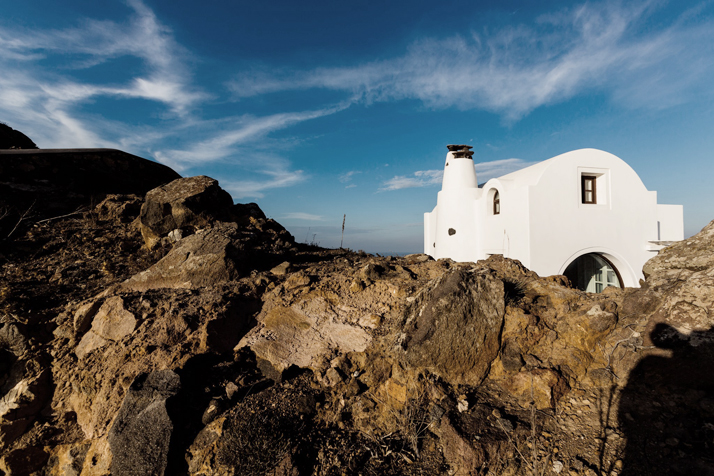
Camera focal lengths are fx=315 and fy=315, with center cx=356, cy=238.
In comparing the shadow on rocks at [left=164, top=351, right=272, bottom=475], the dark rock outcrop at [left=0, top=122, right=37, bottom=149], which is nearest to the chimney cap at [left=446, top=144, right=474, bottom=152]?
the shadow on rocks at [left=164, top=351, right=272, bottom=475]

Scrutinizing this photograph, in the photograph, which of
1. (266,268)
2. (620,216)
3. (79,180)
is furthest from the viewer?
(620,216)

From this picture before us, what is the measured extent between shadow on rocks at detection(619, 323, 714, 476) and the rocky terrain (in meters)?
0.01

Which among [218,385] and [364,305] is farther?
[364,305]

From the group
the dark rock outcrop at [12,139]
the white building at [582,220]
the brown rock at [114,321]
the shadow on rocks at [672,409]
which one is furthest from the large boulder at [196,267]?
the dark rock outcrop at [12,139]

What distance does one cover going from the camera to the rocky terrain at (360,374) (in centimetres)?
214

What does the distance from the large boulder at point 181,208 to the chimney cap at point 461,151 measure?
9.88 meters

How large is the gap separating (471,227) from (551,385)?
9.97m

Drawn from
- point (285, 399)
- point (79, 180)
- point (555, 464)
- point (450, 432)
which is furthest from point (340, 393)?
point (79, 180)

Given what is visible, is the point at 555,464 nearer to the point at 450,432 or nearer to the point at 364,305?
the point at 450,432

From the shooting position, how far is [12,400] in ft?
9.49

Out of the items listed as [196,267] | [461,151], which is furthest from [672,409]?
[461,151]

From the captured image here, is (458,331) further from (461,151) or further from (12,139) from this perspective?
(12,139)

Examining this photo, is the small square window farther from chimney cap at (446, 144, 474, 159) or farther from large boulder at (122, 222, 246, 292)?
large boulder at (122, 222, 246, 292)

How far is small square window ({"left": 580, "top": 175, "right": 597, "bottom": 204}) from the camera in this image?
10289 mm
